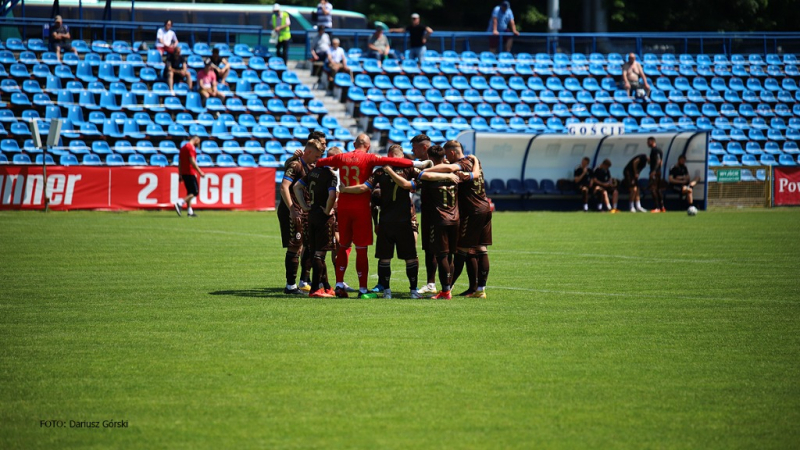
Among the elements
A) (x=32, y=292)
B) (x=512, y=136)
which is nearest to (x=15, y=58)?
(x=512, y=136)

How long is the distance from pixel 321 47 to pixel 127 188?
11.1 metres

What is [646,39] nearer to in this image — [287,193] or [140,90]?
[140,90]

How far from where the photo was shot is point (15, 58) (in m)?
31.3

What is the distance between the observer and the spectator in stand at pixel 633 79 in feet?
121

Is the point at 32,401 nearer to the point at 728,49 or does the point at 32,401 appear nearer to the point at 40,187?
the point at 40,187

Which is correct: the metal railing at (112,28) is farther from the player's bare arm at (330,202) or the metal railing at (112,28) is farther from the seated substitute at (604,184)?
the player's bare arm at (330,202)

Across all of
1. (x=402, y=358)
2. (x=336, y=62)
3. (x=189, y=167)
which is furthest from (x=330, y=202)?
(x=336, y=62)

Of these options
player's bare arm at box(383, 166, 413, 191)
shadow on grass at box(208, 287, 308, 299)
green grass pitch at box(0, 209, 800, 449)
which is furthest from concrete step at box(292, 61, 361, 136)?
player's bare arm at box(383, 166, 413, 191)

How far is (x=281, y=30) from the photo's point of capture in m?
34.7

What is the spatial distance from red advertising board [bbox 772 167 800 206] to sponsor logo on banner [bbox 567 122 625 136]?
5.78 metres

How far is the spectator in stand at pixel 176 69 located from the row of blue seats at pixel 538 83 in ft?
17.3

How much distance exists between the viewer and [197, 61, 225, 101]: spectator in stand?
31.5 m

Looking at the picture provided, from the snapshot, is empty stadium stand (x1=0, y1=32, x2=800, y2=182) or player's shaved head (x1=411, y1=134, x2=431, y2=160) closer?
player's shaved head (x1=411, y1=134, x2=431, y2=160)

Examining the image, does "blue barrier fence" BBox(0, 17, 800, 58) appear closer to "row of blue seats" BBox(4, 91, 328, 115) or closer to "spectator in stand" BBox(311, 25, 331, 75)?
"spectator in stand" BBox(311, 25, 331, 75)
